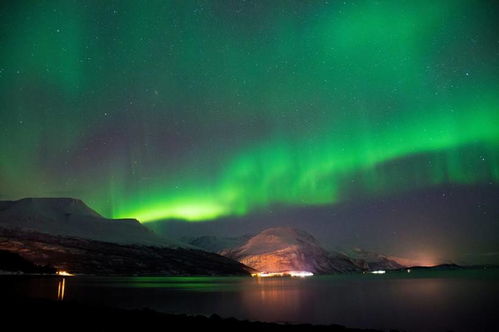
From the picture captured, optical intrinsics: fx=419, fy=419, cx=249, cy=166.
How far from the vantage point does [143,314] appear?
39.3 metres

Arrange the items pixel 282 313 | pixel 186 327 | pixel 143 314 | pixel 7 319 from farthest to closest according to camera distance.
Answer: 1. pixel 282 313
2. pixel 143 314
3. pixel 186 327
4. pixel 7 319

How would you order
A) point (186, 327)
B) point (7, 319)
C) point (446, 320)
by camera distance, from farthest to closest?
point (446, 320) → point (186, 327) → point (7, 319)

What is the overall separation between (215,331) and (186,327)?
2.62 meters

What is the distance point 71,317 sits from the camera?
33625 millimetres

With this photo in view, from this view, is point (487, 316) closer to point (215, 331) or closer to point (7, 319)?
point (215, 331)

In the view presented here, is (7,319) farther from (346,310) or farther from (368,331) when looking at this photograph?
(346,310)

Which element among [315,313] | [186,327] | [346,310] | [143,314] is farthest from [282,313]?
[186,327]

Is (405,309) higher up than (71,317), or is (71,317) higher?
(71,317)

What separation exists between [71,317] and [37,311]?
4.34 m

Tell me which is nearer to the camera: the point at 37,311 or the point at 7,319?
the point at 7,319

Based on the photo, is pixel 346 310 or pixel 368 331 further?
pixel 346 310

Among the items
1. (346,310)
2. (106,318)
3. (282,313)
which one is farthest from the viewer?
(346,310)

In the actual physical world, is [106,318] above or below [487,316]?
above

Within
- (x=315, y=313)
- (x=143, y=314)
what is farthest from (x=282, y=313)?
(x=143, y=314)
